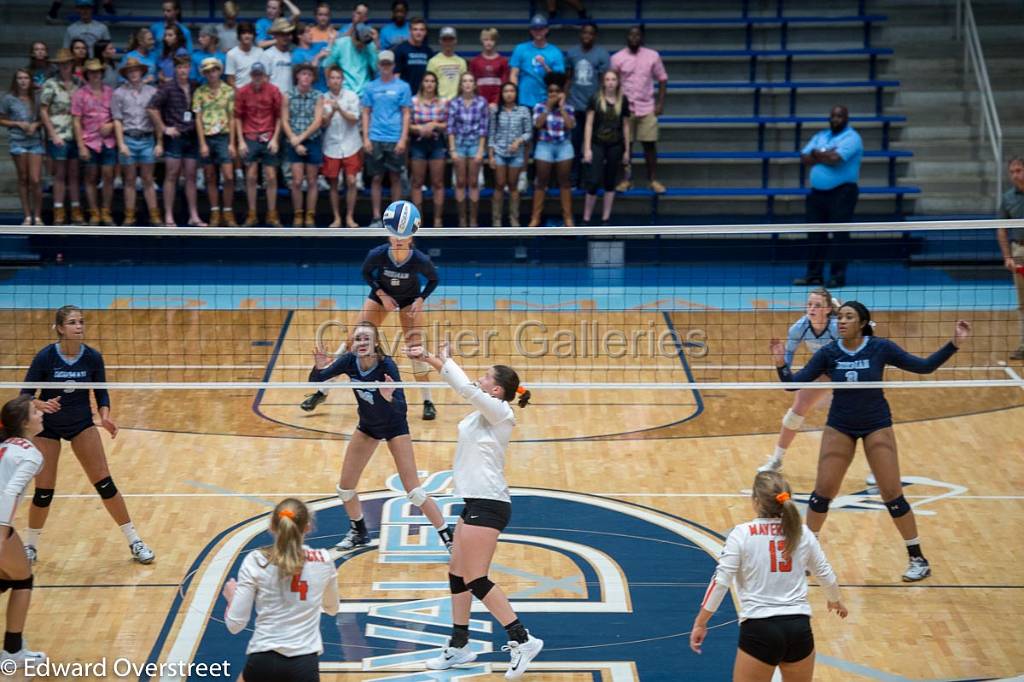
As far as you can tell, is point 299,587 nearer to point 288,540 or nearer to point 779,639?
point 288,540

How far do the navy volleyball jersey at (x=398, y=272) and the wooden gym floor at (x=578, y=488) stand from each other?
1.52 m

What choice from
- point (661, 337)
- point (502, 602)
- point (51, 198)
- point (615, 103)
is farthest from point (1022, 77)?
point (502, 602)

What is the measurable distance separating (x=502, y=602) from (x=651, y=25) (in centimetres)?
1627

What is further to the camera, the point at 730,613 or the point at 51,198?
the point at 51,198

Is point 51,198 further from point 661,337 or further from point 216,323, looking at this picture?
point 661,337

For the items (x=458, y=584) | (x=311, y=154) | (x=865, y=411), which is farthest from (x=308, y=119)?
(x=458, y=584)

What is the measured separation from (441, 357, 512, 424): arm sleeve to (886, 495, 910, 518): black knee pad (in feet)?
9.99

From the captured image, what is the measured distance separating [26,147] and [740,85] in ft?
38.0

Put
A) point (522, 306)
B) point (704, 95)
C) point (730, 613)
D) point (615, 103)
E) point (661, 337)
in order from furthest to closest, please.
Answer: point (704, 95), point (615, 103), point (522, 306), point (661, 337), point (730, 613)

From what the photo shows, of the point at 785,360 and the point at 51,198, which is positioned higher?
the point at 51,198

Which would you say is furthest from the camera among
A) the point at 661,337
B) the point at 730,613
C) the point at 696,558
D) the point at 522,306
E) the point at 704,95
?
the point at 704,95

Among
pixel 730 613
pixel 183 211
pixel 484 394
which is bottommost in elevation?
pixel 730 613

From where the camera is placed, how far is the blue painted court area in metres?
17.3

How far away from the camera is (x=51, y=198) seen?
66.3ft
